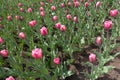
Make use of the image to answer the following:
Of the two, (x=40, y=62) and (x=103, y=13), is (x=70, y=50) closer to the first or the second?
(x=40, y=62)

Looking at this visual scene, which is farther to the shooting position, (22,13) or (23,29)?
(22,13)

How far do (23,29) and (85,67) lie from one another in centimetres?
131

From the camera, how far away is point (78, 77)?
10.7 feet

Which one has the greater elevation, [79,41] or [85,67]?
[79,41]

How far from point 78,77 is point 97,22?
4.25ft

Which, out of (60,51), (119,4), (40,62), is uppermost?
(119,4)

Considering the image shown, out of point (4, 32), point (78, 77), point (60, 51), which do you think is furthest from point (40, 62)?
point (4, 32)

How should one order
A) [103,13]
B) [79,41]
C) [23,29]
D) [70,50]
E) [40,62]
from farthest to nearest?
[103,13] → [23,29] → [79,41] → [70,50] → [40,62]

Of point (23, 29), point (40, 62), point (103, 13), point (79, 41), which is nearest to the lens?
point (40, 62)

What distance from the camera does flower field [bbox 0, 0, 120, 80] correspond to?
2.97 m

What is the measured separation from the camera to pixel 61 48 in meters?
3.83

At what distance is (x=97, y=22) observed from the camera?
419cm

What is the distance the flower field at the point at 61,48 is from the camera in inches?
117

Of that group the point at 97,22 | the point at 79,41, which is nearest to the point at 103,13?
the point at 97,22
